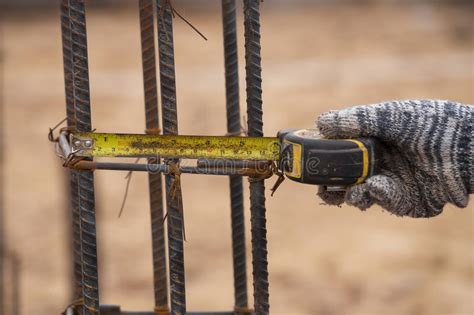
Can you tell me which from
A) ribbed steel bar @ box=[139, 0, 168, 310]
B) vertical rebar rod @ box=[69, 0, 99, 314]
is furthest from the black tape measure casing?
ribbed steel bar @ box=[139, 0, 168, 310]

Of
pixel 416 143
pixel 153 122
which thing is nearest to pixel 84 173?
pixel 153 122

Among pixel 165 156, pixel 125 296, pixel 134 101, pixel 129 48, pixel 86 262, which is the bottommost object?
pixel 125 296

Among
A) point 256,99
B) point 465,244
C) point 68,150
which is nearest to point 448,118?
point 256,99

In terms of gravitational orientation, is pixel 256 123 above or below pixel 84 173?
above

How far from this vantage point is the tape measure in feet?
7.93

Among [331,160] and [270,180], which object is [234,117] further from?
[270,180]

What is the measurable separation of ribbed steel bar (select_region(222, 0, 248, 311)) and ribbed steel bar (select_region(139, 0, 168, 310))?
0.83 feet

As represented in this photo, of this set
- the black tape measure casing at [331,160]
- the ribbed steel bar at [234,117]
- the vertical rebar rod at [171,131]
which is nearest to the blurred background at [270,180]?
the ribbed steel bar at [234,117]

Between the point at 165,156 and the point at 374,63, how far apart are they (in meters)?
13.1

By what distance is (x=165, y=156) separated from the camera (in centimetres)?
249

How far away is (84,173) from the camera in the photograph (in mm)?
2525

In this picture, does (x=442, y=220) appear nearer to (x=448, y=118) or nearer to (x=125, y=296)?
(x=125, y=296)

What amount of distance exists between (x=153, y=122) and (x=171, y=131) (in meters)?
0.57

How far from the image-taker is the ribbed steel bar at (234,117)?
121 inches
